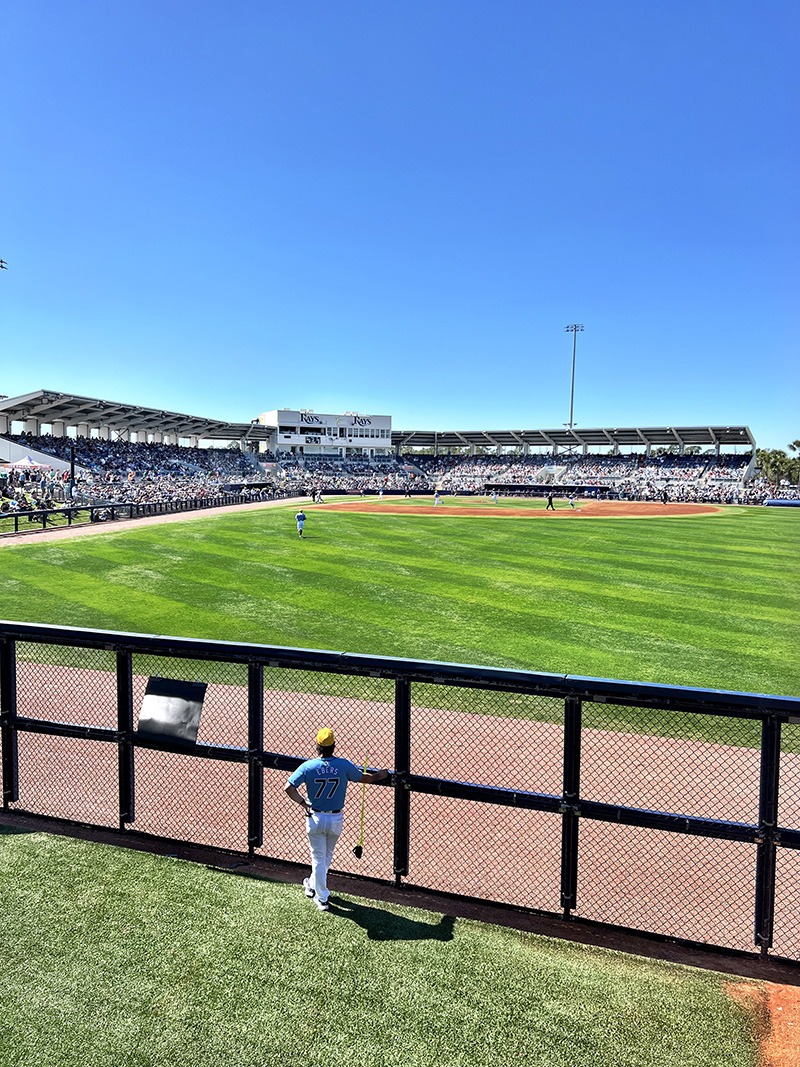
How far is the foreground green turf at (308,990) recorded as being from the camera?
3434 millimetres

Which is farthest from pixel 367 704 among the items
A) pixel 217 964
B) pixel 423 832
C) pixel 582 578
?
pixel 582 578

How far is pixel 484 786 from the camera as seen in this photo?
480 cm

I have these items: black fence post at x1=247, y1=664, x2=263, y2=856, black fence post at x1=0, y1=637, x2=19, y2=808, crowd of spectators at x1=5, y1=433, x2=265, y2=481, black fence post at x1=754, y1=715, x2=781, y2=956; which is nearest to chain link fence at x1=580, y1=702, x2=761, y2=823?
black fence post at x1=754, y1=715, x2=781, y2=956

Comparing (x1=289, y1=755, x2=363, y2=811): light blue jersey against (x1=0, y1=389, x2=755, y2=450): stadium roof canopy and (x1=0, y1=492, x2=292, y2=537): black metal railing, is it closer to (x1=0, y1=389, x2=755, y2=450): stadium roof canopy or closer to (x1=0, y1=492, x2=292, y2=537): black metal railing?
(x1=0, y1=492, x2=292, y2=537): black metal railing

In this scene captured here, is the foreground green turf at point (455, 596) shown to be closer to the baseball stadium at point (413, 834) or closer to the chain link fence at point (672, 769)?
the baseball stadium at point (413, 834)

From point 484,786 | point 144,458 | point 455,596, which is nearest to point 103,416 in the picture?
point 144,458

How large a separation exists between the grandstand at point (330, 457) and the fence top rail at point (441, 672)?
3981 cm

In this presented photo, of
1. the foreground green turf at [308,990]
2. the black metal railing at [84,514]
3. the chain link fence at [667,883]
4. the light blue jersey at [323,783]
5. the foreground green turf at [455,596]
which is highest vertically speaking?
the black metal railing at [84,514]

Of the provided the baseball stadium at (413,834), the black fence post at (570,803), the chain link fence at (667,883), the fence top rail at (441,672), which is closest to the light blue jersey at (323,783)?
the baseball stadium at (413,834)

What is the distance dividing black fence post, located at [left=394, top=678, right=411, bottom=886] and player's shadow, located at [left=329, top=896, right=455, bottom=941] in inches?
16.8

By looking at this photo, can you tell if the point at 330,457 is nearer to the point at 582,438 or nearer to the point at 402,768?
the point at 582,438

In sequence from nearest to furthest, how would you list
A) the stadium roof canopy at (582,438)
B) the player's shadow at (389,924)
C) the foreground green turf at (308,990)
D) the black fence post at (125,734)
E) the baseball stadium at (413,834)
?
the foreground green turf at (308,990)
the baseball stadium at (413,834)
the player's shadow at (389,924)
the black fence post at (125,734)
the stadium roof canopy at (582,438)

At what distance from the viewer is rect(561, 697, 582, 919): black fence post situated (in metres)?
4.61

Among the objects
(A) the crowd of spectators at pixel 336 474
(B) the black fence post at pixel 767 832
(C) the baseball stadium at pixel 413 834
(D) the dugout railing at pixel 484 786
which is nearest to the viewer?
(C) the baseball stadium at pixel 413 834
